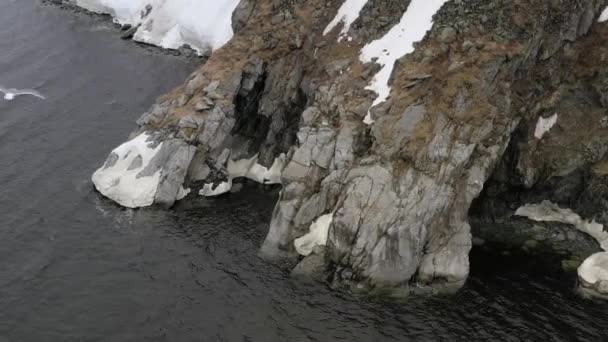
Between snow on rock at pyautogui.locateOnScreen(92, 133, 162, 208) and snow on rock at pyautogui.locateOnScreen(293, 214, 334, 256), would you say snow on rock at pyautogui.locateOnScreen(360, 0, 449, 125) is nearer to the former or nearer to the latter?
snow on rock at pyautogui.locateOnScreen(293, 214, 334, 256)

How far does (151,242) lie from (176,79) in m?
30.1

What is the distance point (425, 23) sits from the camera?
4666 centimetres

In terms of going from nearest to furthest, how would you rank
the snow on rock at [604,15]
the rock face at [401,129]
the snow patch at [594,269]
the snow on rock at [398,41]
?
the snow patch at [594,269]
the rock face at [401,129]
the snow on rock at [604,15]
the snow on rock at [398,41]

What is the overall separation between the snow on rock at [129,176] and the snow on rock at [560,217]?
91.0 feet

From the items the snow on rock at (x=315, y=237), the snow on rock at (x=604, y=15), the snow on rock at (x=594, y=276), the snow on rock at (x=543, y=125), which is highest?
the snow on rock at (x=604, y=15)

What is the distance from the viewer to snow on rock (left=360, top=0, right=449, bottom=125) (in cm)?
4556

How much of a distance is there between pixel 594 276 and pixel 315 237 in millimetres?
17502

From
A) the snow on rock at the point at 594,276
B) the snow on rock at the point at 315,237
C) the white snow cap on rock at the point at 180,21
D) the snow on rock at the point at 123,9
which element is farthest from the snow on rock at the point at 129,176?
the snow on rock at the point at 123,9

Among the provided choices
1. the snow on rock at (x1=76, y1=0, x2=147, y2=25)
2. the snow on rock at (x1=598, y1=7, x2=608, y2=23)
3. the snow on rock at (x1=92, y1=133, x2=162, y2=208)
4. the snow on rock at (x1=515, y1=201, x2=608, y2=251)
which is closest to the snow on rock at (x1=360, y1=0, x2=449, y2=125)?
the snow on rock at (x1=598, y1=7, x2=608, y2=23)

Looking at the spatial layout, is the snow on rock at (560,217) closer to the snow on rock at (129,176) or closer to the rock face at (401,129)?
the rock face at (401,129)

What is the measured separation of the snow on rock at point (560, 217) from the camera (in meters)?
42.4

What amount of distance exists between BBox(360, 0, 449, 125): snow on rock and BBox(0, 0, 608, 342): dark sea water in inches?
479

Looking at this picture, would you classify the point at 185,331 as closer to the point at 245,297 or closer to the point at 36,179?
the point at 245,297

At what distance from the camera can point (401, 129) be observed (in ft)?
138
